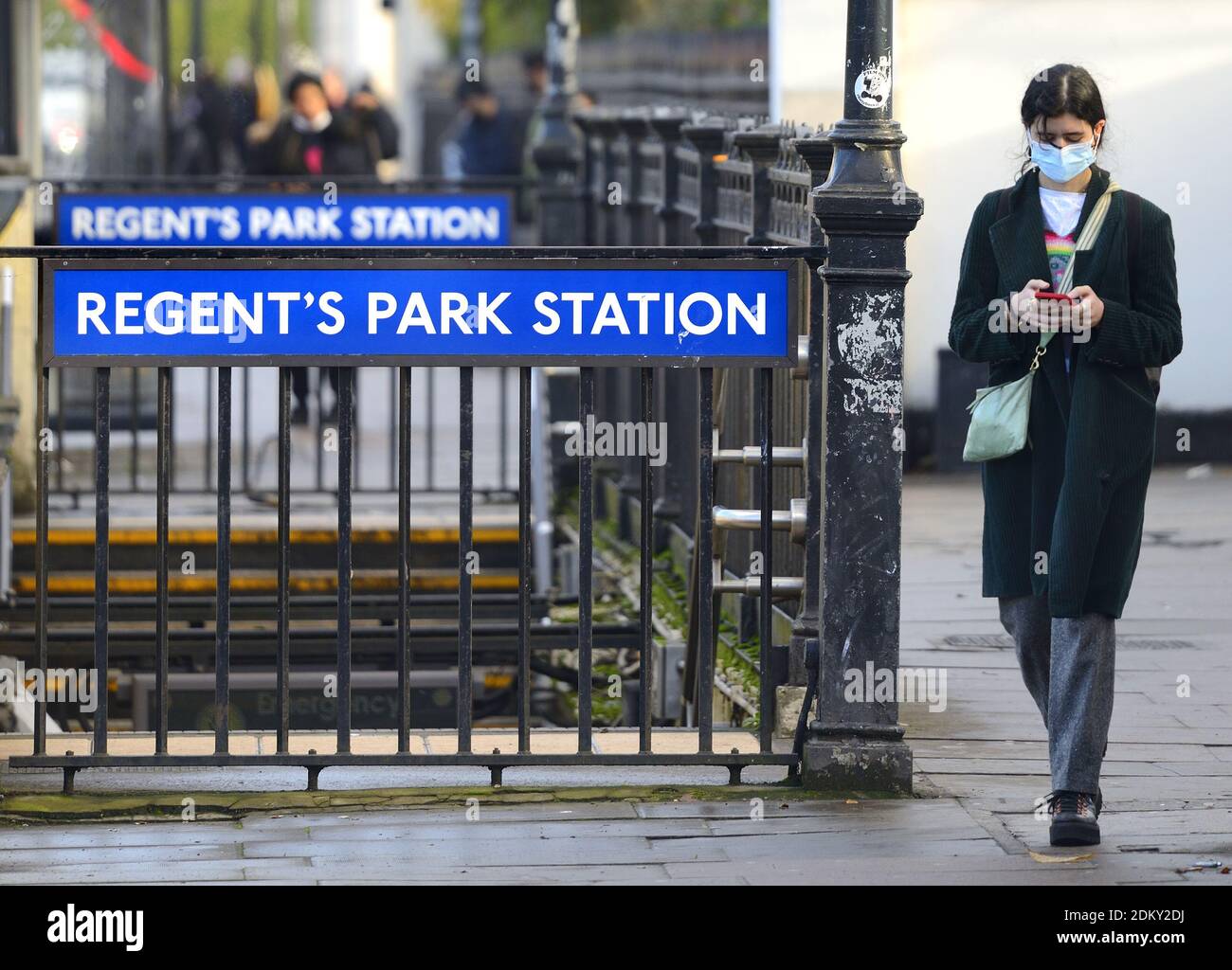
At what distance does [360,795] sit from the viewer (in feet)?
19.7

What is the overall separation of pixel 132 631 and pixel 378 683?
1066mm

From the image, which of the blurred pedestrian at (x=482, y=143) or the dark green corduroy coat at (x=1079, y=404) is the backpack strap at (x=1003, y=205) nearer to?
the dark green corduroy coat at (x=1079, y=404)

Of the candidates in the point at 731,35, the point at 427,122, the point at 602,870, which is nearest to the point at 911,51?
the point at 731,35

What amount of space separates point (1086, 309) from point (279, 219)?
6.36 meters

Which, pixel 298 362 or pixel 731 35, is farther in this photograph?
pixel 731 35

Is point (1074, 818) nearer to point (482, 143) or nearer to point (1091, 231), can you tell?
point (1091, 231)

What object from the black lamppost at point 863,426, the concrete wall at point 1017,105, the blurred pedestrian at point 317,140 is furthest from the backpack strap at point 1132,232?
the blurred pedestrian at point 317,140

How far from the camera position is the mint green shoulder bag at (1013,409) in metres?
5.48

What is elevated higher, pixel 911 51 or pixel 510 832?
pixel 911 51

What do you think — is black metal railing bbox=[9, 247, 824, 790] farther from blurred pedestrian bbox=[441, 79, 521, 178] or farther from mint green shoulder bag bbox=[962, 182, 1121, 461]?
blurred pedestrian bbox=[441, 79, 521, 178]

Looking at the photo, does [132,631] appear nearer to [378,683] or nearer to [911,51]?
[378,683]

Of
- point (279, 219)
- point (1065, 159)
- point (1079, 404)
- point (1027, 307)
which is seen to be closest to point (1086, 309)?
point (1027, 307)

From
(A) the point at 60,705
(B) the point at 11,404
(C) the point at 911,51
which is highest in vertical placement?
(C) the point at 911,51

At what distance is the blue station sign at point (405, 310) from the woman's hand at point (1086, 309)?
0.83 meters
